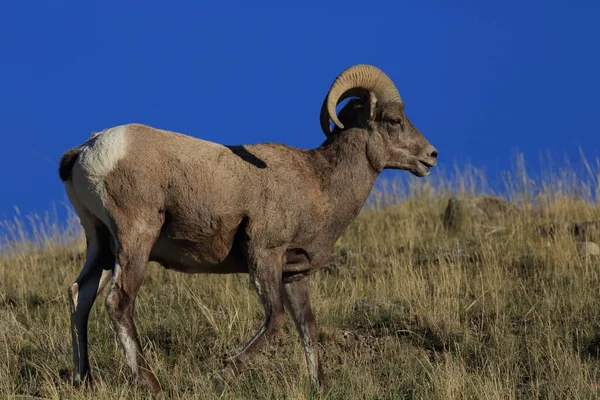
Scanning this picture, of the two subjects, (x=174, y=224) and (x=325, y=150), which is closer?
(x=174, y=224)

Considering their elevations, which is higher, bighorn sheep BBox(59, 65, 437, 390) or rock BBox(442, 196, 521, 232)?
rock BBox(442, 196, 521, 232)

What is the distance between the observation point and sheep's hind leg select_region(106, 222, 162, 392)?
300 inches

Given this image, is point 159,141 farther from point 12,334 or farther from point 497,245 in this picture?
point 497,245

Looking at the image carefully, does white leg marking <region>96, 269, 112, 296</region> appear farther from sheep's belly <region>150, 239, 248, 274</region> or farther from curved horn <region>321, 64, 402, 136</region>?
curved horn <region>321, 64, 402, 136</region>

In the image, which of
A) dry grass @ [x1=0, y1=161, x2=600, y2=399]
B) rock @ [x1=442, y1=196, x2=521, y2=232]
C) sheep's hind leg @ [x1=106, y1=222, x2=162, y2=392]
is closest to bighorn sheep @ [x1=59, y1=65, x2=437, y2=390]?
sheep's hind leg @ [x1=106, y1=222, x2=162, y2=392]

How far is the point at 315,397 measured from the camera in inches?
308

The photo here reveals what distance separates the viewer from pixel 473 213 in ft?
48.9

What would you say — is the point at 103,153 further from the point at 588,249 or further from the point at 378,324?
the point at 588,249

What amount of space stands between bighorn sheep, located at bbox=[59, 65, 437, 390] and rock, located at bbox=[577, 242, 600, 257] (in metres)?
3.94

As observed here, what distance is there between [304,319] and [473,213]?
6.77 metres

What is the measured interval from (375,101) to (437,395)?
277 cm

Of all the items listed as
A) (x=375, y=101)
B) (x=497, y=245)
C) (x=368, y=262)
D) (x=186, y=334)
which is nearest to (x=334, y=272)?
(x=368, y=262)

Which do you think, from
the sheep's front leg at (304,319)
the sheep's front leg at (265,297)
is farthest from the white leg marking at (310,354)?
the sheep's front leg at (265,297)

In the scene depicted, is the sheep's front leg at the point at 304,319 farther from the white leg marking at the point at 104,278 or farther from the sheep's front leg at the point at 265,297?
the white leg marking at the point at 104,278
